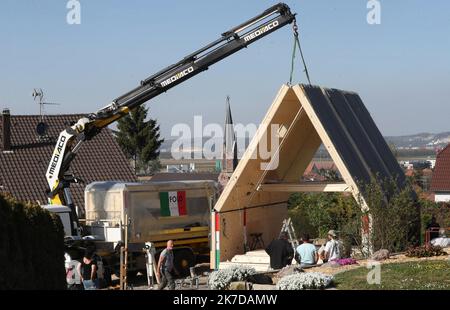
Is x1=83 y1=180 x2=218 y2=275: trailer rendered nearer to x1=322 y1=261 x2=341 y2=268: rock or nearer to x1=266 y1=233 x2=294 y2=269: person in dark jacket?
x1=266 y1=233 x2=294 y2=269: person in dark jacket

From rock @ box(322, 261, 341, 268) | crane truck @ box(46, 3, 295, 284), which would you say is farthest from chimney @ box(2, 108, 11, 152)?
rock @ box(322, 261, 341, 268)

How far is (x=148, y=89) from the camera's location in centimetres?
2569

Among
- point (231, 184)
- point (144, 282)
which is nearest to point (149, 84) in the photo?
point (231, 184)

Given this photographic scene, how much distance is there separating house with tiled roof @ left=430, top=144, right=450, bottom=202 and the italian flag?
1710 inches

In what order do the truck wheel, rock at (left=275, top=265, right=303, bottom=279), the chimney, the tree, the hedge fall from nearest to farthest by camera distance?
the hedge, rock at (left=275, top=265, right=303, bottom=279), the truck wheel, the chimney, the tree

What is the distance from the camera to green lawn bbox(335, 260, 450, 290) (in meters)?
15.7

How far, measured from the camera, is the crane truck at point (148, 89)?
82.7 ft

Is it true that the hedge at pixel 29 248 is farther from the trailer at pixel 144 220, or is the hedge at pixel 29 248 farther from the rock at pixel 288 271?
the trailer at pixel 144 220

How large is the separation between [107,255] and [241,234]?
4.12 m

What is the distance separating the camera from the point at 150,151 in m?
84.0

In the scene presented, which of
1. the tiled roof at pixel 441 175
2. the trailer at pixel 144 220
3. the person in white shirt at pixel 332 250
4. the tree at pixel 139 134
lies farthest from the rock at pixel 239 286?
the tree at pixel 139 134

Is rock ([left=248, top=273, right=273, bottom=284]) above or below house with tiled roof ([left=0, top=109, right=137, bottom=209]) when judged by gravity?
below

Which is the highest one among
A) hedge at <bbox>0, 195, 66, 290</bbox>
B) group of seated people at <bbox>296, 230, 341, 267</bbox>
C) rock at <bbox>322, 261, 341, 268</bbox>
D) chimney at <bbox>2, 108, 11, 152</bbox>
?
chimney at <bbox>2, 108, 11, 152</bbox>

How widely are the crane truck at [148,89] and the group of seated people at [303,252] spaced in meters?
6.51
